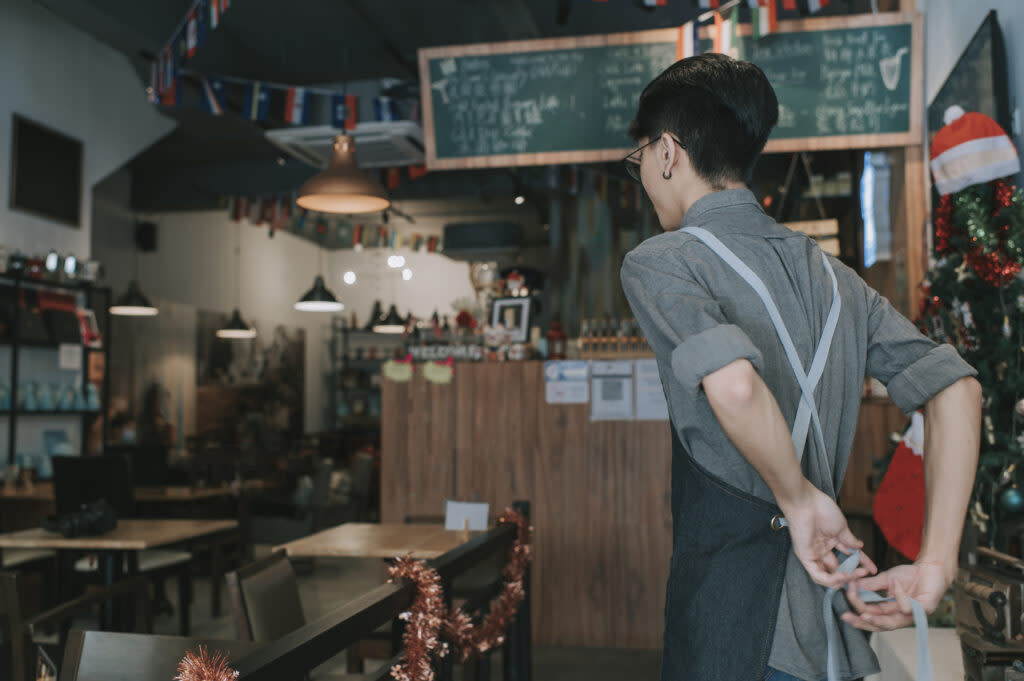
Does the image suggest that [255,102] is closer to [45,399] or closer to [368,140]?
[368,140]

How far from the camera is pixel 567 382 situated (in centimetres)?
484

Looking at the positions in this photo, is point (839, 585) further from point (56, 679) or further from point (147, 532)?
point (147, 532)

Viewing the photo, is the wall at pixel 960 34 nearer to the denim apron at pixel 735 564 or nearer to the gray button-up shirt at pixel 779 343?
the gray button-up shirt at pixel 779 343

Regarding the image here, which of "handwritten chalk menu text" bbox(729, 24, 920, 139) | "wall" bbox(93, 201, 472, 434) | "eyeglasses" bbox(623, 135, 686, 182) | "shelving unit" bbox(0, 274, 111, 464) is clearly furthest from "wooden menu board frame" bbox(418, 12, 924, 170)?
"wall" bbox(93, 201, 472, 434)

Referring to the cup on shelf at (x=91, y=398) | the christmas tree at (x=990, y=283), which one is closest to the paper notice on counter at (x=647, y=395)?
the christmas tree at (x=990, y=283)

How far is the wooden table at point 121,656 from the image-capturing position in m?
1.71

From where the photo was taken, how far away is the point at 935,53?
12.4ft

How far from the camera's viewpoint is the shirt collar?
1199mm

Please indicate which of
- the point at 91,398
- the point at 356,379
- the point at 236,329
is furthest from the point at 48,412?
the point at 356,379

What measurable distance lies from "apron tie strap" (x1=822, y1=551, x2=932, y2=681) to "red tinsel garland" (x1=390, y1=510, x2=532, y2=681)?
106 cm

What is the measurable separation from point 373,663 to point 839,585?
416 cm

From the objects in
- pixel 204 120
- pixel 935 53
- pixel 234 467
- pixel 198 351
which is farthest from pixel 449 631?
pixel 198 351

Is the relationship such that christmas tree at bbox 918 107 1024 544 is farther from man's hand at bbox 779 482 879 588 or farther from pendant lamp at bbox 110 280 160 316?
pendant lamp at bbox 110 280 160 316

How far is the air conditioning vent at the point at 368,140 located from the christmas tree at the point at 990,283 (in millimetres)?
3834
